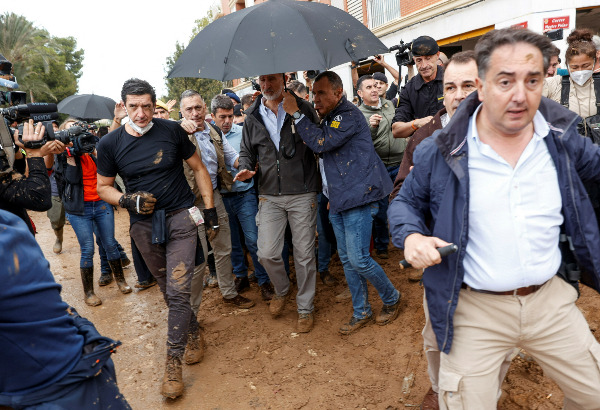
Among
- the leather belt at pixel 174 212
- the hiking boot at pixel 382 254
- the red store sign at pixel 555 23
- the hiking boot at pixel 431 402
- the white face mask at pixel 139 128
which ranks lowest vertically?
the hiking boot at pixel 382 254

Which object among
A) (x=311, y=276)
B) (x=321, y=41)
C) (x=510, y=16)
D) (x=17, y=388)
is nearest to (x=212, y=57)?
(x=321, y=41)

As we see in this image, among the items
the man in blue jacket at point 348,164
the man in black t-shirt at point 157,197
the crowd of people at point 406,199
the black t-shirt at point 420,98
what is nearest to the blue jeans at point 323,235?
the crowd of people at point 406,199

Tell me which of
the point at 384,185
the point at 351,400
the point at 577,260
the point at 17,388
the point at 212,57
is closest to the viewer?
the point at 17,388

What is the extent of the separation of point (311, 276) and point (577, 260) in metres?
2.61

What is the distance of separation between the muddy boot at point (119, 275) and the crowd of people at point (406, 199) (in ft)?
0.08

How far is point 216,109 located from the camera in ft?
18.2

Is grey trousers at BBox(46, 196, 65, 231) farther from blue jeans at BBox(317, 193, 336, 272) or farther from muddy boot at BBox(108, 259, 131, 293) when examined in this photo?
blue jeans at BBox(317, 193, 336, 272)

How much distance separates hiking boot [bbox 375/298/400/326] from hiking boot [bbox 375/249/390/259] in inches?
58.6

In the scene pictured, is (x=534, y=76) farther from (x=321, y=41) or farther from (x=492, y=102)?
(x=321, y=41)

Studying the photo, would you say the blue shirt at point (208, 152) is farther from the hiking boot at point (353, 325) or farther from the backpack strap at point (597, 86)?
the backpack strap at point (597, 86)

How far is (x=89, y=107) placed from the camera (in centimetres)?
841

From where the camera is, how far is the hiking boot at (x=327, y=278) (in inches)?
207

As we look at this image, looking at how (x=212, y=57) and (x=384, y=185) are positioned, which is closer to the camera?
(x=212, y=57)

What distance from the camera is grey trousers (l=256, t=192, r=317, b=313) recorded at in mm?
4281
